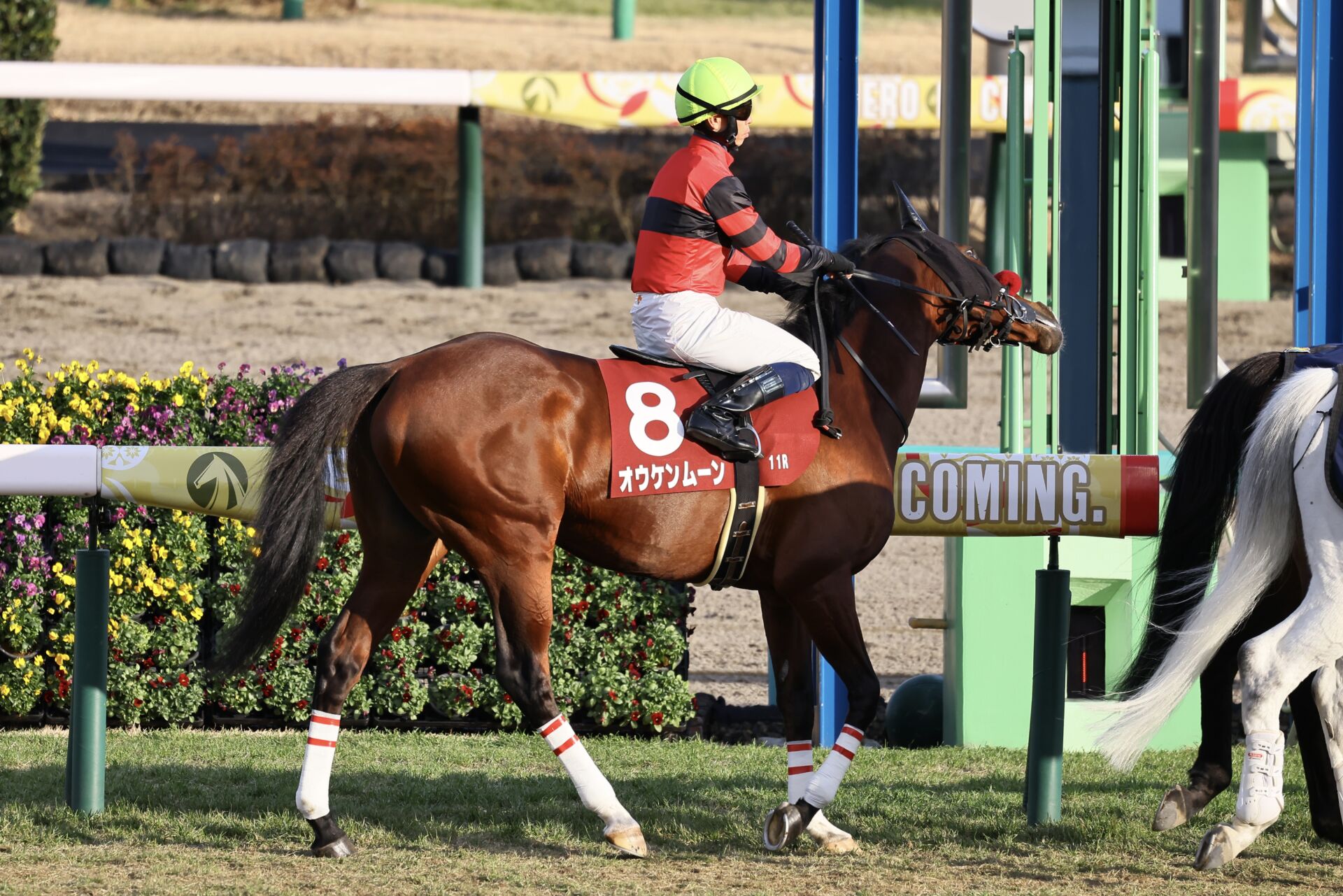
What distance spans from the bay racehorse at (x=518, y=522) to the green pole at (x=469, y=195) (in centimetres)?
1136

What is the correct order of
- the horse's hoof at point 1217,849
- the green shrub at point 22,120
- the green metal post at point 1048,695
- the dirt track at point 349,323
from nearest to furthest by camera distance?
the horse's hoof at point 1217,849
the green metal post at point 1048,695
the dirt track at point 349,323
the green shrub at point 22,120

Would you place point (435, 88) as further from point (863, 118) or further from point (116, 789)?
point (116, 789)

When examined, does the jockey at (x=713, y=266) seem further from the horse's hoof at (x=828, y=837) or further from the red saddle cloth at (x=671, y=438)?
the horse's hoof at (x=828, y=837)

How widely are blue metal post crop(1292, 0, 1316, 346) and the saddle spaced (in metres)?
2.61

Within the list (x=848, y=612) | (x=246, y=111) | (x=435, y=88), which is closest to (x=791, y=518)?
(x=848, y=612)

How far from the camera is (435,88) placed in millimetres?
15445

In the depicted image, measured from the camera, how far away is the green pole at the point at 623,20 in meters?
26.1

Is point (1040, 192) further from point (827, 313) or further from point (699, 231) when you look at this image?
point (699, 231)

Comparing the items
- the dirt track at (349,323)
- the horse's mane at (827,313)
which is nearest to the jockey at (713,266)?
the horse's mane at (827,313)

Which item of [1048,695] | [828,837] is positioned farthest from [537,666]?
[1048,695]

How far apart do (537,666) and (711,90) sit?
5.67ft

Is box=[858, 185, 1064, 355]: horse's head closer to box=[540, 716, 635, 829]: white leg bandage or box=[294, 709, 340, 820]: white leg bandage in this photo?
box=[540, 716, 635, 829]: white leg bandage

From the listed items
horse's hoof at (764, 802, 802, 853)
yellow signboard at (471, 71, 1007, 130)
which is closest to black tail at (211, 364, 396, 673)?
horse's hoof at (764, 802, 802, 853)

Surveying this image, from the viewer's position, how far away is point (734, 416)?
15.4 feet
